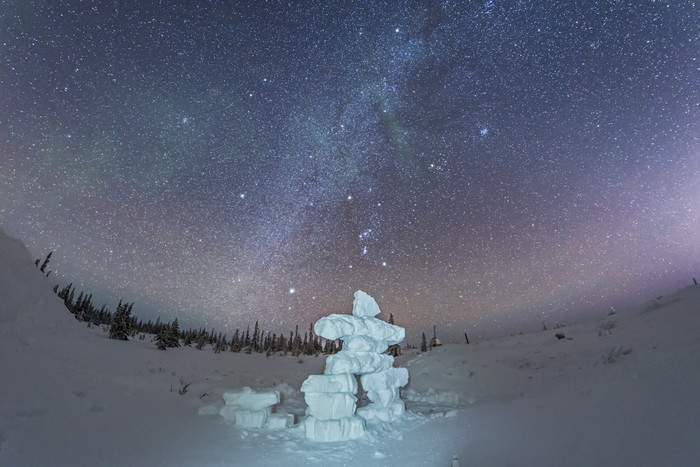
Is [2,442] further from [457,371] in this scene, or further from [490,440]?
[457,371]

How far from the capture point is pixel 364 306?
13594mm

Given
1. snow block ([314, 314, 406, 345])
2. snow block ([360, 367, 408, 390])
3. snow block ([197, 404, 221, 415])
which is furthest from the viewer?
snow block ([360, 367, 408, 390])

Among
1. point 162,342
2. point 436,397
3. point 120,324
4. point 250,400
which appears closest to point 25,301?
point 250,400

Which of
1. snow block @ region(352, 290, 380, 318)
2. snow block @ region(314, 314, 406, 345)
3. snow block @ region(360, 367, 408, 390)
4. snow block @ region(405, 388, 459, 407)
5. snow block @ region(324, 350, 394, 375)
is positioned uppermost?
snow block @ region(352, 290, 380, 318)

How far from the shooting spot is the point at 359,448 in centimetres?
924

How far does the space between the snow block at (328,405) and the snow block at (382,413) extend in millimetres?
1166

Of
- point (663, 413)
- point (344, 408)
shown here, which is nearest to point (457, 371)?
point (344, 408)

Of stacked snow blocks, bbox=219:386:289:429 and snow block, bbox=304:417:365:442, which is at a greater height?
stacked snow blocks, bbox=219:386:289:429

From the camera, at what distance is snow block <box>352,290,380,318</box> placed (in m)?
13.5

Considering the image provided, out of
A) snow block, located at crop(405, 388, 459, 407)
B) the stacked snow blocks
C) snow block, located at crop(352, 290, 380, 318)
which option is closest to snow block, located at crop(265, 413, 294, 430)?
the stacked snow blocks

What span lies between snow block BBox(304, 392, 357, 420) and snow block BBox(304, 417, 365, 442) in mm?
186

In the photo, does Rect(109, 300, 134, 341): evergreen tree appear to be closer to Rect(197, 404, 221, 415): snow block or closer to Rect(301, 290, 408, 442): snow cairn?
Rect(197, 404, 221, 415): snow block

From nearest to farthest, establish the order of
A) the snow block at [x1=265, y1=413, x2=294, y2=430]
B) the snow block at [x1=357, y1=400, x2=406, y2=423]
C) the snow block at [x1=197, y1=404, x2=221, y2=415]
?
the snow block at [x1=265, y1=413, x2=294, y2=430]
the snow block at [x1=197, y1=404, x2=221, y2=415]
the snow block at [x1=357, y1=400, x2=406, y2=423]

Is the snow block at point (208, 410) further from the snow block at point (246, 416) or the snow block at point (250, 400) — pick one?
the snow block at point (250, 400)
